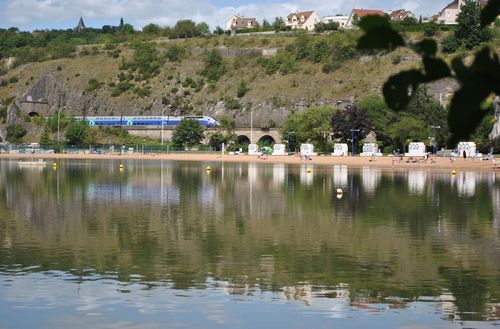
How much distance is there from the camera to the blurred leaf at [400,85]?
4.61 meters

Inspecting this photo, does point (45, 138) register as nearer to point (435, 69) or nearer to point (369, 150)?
point (369, 150)

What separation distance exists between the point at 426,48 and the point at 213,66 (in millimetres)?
175452

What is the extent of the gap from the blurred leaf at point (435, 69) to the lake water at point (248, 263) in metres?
11.6

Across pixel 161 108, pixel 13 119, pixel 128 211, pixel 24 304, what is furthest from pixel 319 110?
pixel 24 304

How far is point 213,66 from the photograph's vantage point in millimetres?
178875

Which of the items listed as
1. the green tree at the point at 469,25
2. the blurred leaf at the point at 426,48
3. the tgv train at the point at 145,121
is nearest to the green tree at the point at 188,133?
the tgv train at the point at 145,121

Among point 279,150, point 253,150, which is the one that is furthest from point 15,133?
point 279,150

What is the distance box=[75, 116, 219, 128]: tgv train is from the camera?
143625 millimetres

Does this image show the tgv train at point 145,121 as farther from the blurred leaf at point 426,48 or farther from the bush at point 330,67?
the blurred leaf at point 426,48

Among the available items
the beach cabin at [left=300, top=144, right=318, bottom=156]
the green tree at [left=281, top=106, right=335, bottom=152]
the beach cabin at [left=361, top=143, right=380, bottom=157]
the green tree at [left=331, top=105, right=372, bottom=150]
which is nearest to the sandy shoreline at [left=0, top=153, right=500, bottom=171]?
the beach cabin at [left=300, top=144, right=318, bottom=156]

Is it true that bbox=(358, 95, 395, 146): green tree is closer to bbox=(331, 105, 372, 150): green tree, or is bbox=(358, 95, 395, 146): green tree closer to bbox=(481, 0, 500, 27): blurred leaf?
bbox=(331, 105, 372, 150): green tree

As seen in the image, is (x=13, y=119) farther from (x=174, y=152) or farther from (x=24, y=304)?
(x=24, y=304)

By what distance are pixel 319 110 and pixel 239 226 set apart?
94.2 m

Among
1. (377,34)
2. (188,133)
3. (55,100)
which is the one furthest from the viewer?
(55,100)
